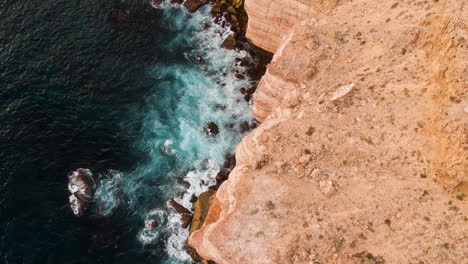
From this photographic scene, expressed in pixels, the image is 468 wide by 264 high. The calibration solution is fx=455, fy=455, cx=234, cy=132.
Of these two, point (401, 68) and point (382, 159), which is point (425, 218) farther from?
point (401, 68)

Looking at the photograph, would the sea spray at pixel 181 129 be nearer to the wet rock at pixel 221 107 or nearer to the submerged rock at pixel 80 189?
the wet rock at pixel 221 107

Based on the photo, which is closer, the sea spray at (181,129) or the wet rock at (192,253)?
the wet rock at (192,253)

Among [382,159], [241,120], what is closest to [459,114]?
[382,159]

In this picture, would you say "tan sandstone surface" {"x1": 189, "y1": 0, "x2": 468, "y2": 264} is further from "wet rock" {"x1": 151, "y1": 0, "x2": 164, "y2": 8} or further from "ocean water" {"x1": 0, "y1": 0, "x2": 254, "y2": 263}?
"wet rock" {"x1": 151, "y1": 0, "x2": 164, "y2": 8}

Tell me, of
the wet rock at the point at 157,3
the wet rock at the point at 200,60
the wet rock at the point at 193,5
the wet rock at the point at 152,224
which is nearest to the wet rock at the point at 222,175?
the wet rock at the point at 152,224

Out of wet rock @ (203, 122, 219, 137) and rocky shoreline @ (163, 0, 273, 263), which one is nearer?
rocky shoreline @ (163, 0, 273, 263)

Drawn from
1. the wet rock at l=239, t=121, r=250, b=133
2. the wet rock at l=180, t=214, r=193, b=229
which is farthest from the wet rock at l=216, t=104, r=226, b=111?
the wet rock at l=180, t=214, r=193, b=229
